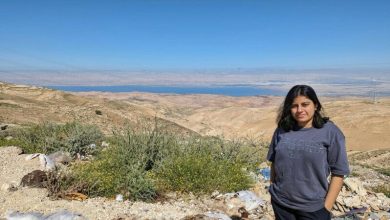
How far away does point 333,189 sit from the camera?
3.65 metres

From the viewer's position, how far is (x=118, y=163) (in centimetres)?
870

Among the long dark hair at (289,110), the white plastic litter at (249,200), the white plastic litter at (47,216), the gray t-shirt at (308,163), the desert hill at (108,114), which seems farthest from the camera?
the desert hill at (108,114)

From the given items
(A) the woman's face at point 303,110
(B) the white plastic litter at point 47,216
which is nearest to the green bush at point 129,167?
(B) the white plastic litter at point 47,216

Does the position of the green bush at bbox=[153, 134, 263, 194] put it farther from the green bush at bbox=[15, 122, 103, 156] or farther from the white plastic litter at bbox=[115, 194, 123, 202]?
the green bush at bbox=[15, 122, 103, 156]

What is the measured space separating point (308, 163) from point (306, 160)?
3 centimetres

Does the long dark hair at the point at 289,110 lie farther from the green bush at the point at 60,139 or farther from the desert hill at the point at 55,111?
the desert hill at the point at 55,111

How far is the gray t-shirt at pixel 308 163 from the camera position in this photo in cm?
361

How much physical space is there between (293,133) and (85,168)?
5.85 metres

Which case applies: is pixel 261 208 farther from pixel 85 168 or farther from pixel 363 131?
pixel 363 131

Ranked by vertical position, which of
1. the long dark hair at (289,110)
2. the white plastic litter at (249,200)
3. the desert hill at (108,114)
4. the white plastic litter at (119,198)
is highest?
the long dark hair at (289,110)

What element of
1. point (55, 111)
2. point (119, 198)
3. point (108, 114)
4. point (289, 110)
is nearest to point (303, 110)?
point (289, 110)

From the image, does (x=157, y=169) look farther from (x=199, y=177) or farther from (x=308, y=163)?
(x=308, y=163)

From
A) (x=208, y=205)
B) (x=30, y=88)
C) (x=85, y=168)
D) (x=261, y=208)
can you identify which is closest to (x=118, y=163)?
(x=85, y=168)

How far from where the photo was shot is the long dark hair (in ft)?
12.3
